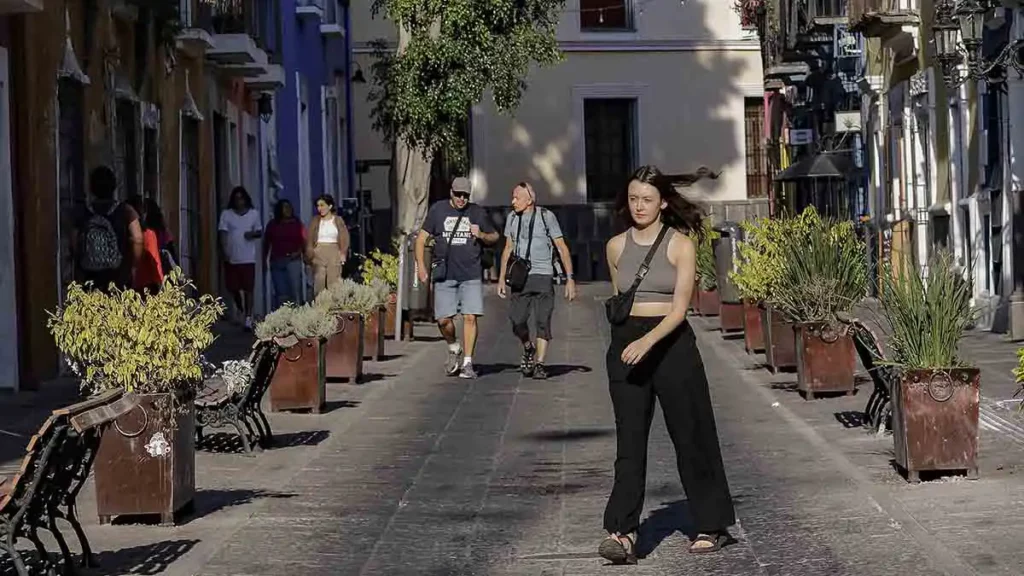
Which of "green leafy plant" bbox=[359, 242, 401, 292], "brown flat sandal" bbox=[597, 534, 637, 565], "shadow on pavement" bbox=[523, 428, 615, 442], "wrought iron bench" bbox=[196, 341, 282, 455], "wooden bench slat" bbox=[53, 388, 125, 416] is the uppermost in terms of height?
"green leafy plant" bbox=[359, 242, 401, 292]

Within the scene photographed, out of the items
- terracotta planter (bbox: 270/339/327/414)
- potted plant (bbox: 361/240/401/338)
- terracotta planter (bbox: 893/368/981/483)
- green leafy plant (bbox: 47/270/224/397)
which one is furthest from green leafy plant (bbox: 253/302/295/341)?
potted plant (bbox: 361/240/401/338)

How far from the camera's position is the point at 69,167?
19.2m

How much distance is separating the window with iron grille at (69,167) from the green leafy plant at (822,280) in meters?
6.21

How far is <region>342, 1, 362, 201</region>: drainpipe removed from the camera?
140 feet

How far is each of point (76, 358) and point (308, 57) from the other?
28.1m

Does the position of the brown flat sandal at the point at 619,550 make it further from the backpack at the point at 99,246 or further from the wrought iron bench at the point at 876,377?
the backpack at the point at 99,246

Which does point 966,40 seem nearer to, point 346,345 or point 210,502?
point 346,345

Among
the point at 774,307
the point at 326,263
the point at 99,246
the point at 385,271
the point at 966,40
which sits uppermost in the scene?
the point at 966,40

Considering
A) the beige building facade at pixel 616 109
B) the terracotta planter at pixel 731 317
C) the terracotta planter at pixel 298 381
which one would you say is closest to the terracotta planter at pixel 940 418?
the terracotta planter at pixel 298 381

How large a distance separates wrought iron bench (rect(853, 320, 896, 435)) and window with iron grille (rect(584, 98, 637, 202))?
31.8 meters

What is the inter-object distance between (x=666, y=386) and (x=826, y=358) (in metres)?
6.94

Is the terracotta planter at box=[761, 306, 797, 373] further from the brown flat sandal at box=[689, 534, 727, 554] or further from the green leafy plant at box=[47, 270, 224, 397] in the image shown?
the brown flat sandal at box=[689, 534, 727, 554]

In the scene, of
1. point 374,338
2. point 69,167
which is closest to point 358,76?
point 374,338

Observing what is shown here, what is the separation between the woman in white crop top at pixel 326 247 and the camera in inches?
971
